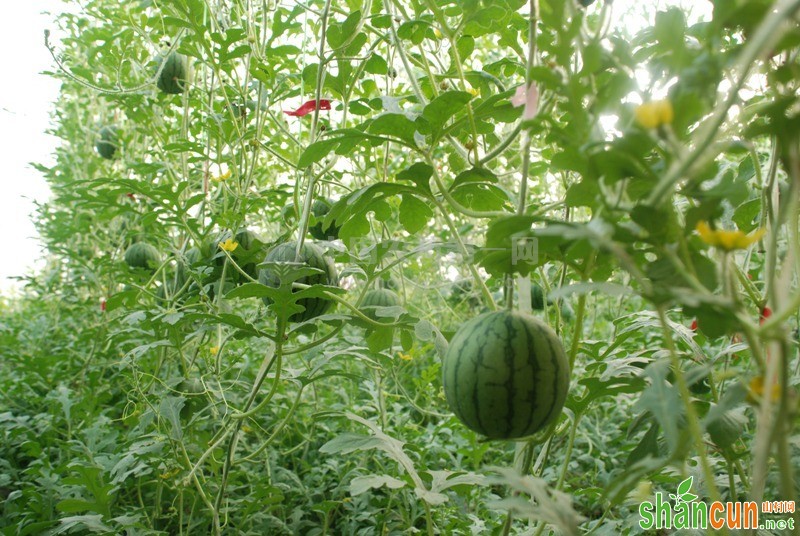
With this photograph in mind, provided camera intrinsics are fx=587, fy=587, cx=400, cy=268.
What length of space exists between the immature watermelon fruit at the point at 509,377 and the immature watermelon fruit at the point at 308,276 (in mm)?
675

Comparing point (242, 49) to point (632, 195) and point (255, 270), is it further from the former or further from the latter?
point (632, 195)

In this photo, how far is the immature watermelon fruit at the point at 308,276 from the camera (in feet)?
5.10

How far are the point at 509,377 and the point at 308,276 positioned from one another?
83 cm

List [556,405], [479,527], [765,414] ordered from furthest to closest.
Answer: [479,527]
[556,405]
[765,414]

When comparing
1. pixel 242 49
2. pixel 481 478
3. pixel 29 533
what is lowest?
pixel 29 533

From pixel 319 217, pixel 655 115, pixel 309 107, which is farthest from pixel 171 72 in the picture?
pixel 655 115

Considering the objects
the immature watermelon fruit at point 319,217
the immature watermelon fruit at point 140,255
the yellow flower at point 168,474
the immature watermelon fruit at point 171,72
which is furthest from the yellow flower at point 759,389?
the immature watermelon fruit at point 140,255

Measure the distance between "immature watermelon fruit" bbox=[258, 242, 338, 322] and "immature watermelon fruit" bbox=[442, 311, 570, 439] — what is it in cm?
68

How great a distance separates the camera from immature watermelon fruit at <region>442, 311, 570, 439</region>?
36.0 inches

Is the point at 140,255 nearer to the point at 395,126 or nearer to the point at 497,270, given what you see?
the point at 395,126

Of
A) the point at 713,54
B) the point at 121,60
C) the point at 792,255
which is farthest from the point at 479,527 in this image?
the point at 121,60

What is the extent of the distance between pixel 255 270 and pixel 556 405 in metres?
1.32

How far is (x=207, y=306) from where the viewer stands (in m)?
1.87

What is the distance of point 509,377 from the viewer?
92 cm
